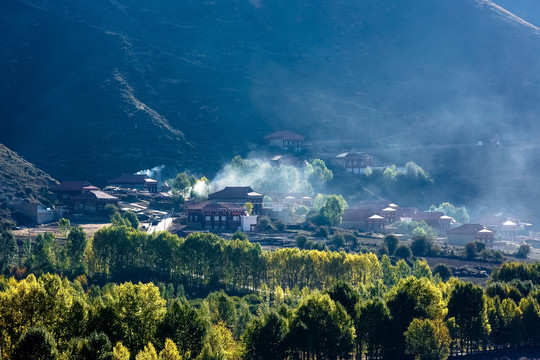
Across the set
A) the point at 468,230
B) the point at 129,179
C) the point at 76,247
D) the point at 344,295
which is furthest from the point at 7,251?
the point at 468,230

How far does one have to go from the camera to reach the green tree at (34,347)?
53.6 meters

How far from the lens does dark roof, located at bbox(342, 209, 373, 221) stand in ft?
563

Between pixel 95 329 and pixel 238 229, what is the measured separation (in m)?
92.5

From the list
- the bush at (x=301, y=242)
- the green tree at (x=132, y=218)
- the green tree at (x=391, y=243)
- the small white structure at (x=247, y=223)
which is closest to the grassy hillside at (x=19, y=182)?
the green tree at (x=132, y=218)

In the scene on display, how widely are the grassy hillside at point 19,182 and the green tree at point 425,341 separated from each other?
92607 mm

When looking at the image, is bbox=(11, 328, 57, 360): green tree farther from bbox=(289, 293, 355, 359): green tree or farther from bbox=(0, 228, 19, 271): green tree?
bbox=(0, 228, 19, 271): green tree

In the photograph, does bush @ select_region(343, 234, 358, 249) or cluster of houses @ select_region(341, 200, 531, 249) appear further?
cluster of houses @ select_region(341, 200, 531, 249)

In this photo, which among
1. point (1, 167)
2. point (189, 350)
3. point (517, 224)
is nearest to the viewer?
point (189, 350)

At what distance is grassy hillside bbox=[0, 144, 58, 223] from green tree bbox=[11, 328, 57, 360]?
95.2 m

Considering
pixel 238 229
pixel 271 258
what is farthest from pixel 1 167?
pixel 271 258

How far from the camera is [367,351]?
80.8 m

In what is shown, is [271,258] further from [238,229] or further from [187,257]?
[238,229]

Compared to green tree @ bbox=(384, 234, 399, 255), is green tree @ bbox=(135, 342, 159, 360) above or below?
below

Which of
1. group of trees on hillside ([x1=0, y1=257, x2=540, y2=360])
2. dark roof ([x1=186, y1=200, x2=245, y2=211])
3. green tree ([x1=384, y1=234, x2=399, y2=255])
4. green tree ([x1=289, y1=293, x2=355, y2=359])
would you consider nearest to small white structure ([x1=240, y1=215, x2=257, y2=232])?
dark roof ([x1=186, y1=200, x2=245, y2=211])
